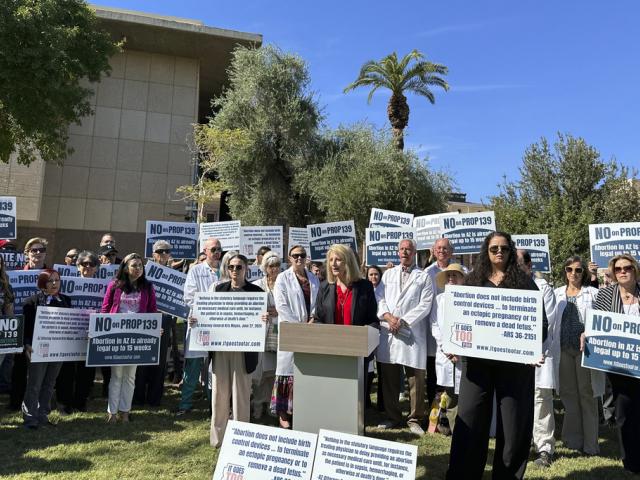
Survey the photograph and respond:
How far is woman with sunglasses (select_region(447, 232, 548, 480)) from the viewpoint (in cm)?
379

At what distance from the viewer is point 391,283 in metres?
6.31

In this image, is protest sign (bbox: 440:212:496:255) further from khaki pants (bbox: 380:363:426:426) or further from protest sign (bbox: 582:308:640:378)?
protest sign (bbox: 582:308:640:378)

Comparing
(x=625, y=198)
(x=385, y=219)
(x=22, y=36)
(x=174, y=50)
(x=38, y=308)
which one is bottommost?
(x=38, y=308)

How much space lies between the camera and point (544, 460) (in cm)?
489

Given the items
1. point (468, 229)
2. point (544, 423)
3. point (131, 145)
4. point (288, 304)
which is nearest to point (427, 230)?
point (468, 229)

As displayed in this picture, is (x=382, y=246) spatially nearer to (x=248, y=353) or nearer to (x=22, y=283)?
(x=248, y=353)

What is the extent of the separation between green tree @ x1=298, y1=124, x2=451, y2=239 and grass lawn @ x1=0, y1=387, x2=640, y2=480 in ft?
56.0

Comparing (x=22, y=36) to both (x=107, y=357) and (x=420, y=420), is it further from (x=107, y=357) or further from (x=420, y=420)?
(x=420, y=420)

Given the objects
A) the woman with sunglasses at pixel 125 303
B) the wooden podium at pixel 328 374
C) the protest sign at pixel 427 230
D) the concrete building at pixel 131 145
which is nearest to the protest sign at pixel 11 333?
the woman with sunglasses at pixel 125 303

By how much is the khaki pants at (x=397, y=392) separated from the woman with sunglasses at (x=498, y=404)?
2.01m

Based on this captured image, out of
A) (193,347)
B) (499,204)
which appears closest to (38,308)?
(193,347)

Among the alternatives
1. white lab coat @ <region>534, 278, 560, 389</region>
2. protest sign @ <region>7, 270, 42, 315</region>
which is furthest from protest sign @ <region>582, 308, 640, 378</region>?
protest sign @ <region>7, 270, 42, 315</region>

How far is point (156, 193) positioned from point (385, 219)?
72.8ft

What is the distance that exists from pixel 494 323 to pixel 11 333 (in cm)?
511
